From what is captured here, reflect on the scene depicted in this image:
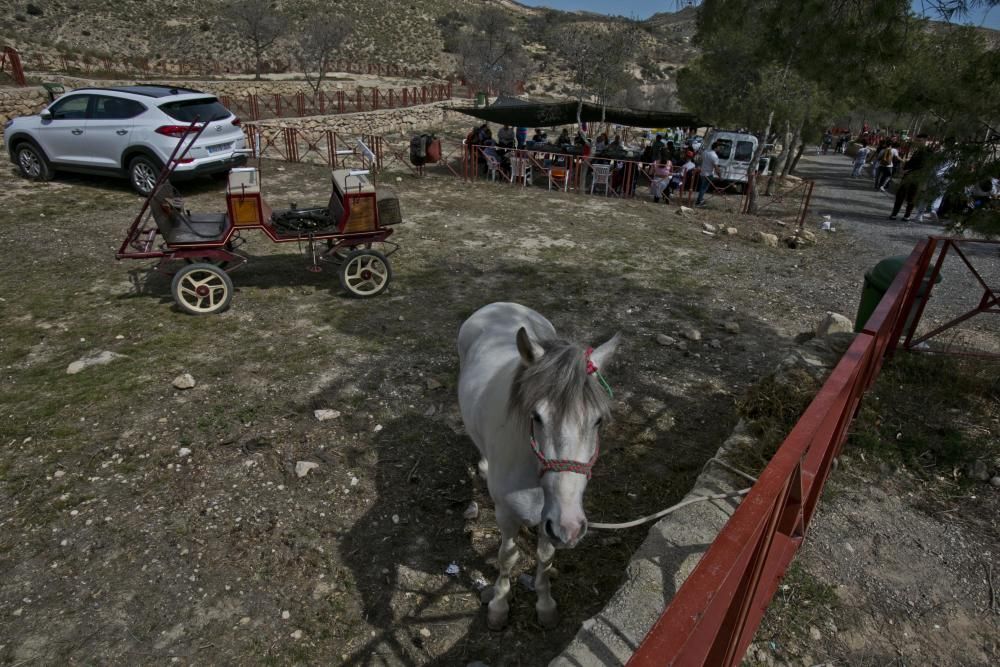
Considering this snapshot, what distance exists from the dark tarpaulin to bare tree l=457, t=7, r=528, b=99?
1990 cm

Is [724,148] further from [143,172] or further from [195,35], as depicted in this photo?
[195,35]

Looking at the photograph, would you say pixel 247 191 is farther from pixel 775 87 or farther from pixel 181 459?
pixel 775 87

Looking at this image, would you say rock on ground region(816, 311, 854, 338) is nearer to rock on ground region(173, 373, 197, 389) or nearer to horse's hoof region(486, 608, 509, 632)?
horse's hoof region(486, 608, 509, 632)

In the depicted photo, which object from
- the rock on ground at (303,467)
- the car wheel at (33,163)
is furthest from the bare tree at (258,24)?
the rock on ground at (303,467)

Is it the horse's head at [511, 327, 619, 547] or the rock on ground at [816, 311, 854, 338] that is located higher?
the horse's head at [511, 327, 619, 547]

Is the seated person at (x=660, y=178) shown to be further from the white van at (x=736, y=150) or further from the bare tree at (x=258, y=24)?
the bare tree at (x=258, y=24)

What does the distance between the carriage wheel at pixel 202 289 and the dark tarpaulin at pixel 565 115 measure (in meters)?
11.7

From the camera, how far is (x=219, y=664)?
8.38 feet

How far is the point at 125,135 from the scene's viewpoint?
9664 mm

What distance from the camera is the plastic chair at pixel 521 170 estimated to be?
14039 millimetres

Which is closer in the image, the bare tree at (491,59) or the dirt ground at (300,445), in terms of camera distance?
the dirt ground at (300,445)

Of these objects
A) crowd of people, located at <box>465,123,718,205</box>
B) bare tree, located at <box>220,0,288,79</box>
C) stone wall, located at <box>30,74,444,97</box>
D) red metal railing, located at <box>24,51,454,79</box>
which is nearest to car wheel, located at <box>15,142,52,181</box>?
stone wall, located at <box>30,74,444,97</box>

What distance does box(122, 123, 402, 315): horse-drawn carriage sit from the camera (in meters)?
5.84

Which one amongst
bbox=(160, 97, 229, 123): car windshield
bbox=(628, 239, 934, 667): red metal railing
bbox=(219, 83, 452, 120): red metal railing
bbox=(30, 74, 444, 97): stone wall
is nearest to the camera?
bbox=(628, 239, 934, 667): red metal railing
